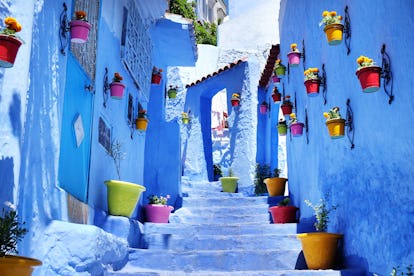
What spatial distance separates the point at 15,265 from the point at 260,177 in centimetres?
1030

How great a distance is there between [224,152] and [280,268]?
34.4 feet

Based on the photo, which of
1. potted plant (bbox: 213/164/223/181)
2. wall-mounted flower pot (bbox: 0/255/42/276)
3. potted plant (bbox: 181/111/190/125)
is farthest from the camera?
potted plant (bbox: 213/164/223/181)

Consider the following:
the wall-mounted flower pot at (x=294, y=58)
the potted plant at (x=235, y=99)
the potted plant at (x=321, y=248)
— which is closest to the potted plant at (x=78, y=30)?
the potted plant at (x=321, y=248)

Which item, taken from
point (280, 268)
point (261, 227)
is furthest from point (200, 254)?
point (261, 227)

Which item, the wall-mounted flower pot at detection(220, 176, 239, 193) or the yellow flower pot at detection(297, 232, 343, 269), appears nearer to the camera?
the yellow flower pot at detection(297, 232, 343, 269)

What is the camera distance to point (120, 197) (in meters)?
7.60

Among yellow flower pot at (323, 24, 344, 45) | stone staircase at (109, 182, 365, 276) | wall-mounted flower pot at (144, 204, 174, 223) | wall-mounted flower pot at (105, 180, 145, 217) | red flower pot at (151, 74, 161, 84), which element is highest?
red flower pot at (151, 74, 161, 84)

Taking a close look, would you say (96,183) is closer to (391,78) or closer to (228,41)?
(391,78)

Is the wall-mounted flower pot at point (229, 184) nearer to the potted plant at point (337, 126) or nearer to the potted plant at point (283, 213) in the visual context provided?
the potted plant at point (283, 213)

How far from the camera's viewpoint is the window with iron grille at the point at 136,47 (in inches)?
355

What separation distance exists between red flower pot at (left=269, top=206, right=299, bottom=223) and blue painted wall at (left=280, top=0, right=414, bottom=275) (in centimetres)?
29

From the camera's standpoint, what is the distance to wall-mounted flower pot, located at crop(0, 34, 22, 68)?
4.04m

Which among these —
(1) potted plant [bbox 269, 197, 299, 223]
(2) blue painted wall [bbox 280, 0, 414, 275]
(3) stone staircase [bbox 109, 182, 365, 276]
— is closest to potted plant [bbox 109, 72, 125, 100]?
(3) stone staircase [bbox 109, 182, 365, 276]

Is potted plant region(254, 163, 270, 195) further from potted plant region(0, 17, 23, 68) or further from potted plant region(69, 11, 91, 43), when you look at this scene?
potted plant region(0, 17, 23, 68)
